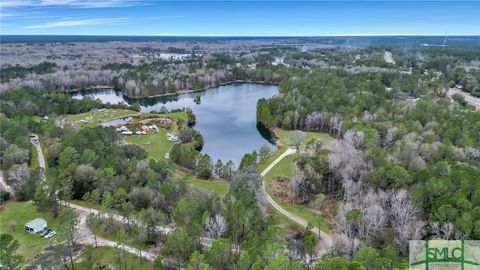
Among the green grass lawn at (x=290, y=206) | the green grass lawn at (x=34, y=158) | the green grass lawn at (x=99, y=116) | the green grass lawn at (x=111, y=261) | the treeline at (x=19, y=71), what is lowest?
the green grass lawn at (x=111, y=261)

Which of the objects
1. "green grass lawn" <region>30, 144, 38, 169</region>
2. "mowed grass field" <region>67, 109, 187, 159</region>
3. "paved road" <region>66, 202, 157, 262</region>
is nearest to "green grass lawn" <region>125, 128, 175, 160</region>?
"mowed grass field" <region>67, 109, 187, 159</region>

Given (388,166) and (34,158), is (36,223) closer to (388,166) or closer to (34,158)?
(34,158)

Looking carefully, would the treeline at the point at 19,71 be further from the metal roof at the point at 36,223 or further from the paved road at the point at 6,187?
the metal roof at the point at 36,223

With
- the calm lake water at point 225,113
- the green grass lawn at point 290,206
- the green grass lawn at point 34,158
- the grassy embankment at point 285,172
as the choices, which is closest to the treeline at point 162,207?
the green grass lawn at point 34,158

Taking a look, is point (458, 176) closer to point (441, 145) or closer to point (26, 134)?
point (441, 145)

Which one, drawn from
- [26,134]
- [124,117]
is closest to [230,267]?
[26,134]

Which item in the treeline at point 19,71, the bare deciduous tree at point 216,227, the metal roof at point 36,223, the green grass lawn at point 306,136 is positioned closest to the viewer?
the bare deciduous tree at point 216,227
